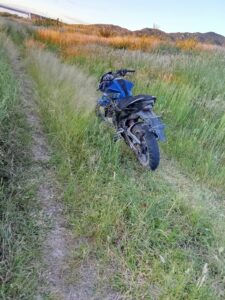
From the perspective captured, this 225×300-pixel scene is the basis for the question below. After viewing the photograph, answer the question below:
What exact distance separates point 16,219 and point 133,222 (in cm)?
91

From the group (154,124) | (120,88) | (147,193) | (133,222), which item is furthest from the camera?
(120,88)

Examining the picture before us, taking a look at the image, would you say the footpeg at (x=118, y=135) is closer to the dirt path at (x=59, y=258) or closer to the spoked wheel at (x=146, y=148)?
the spoked wheel at (x=146, y=148)

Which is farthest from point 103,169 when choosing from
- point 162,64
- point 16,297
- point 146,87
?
point 162,64

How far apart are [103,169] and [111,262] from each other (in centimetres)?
115

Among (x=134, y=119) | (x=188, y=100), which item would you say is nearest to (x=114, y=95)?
(x=134, y=119)

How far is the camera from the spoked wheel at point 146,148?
3.19 m

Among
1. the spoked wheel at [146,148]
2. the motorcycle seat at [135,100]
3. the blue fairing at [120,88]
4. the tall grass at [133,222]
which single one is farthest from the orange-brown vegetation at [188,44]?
the spoked wheel at [146,148]

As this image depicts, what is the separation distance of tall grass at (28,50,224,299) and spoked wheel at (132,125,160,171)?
0.12 meters

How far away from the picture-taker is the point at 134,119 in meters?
3.54

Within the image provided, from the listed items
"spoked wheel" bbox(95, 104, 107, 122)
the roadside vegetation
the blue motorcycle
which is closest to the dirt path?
the roadside vegetation

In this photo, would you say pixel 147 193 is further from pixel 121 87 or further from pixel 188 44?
pixel 188 44

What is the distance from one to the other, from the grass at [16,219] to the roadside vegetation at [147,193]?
0.32m

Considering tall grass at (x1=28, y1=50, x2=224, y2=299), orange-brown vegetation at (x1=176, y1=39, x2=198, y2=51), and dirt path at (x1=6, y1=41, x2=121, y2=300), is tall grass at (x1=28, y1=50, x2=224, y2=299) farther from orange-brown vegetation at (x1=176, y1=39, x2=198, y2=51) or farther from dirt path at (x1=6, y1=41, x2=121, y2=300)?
orange-brown vegetation at (x1=176, y1=39, x2=198, y2=51)

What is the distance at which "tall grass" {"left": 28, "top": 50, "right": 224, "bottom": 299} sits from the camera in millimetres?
2047
